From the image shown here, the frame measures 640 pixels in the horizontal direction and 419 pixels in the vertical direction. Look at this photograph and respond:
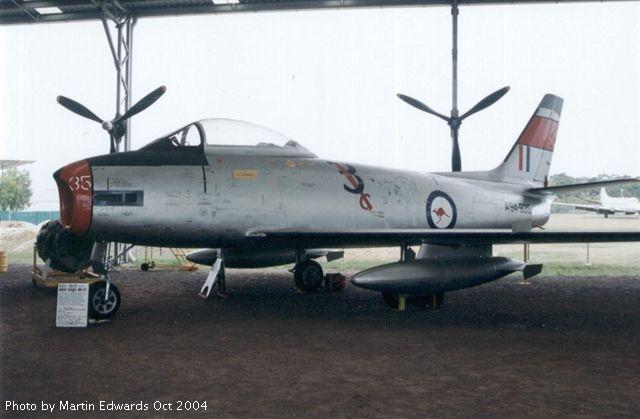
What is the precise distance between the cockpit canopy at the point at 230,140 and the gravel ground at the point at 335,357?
2.39 metres

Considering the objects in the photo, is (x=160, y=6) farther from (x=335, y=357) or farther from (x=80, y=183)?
(x=335, y=357)

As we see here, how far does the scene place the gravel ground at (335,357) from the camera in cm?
363

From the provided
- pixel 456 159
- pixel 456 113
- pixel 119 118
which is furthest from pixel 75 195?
pixel 456 113

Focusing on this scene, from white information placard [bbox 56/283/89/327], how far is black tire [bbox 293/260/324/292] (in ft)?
14.9

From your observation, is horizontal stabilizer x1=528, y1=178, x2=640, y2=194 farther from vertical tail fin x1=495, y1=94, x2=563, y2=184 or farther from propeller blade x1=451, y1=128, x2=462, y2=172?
propeller blade x1=451, y1=128, x2=462, y2=172

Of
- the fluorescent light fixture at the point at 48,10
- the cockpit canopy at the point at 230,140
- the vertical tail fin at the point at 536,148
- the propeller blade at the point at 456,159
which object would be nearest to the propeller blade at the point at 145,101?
the cockpit canopy at the point at 230,140

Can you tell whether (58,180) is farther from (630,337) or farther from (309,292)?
(630,337)

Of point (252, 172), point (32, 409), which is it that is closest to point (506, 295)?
point (252, 172)

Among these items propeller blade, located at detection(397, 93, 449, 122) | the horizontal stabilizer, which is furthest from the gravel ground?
propeller blade, located at detection(397, 93, 449, 122)

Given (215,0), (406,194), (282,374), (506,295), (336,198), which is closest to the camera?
(282,374)

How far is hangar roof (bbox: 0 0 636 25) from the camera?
1523cm

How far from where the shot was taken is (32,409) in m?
3.39

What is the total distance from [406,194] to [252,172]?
2.76 metres

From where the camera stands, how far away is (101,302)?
6.70 m
